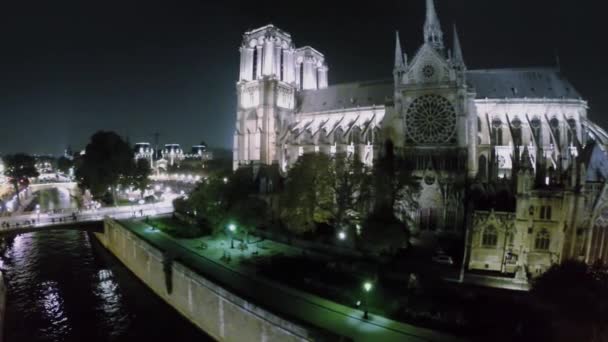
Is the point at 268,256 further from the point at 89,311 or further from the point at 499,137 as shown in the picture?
the point at 499,137

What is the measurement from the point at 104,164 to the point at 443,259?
55142 mm

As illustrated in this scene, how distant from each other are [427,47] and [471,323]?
33.2m

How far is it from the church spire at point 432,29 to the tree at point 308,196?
23852mm

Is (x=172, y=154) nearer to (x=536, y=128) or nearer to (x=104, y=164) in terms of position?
(x=104, y=164)

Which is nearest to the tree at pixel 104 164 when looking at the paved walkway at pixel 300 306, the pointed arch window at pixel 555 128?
the paved walkway at pixel 300 306

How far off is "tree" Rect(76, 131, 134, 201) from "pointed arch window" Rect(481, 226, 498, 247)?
56.2 m

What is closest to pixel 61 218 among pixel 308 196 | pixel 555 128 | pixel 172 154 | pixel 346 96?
pixel 308 196

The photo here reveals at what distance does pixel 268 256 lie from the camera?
30438 mm

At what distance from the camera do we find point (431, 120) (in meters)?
43.3

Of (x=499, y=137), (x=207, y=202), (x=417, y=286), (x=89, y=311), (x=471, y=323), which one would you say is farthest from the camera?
(x=499, y=137)

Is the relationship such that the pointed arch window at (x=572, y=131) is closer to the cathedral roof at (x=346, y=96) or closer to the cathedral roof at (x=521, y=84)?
the cathedral roof at (x=521, y=84)

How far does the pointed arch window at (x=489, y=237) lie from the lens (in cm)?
3016

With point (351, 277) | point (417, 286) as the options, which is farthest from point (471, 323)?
point (351, 277)

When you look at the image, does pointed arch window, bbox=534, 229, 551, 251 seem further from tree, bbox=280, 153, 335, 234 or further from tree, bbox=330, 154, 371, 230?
tree, bbox=280, 153, 335, 234
